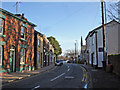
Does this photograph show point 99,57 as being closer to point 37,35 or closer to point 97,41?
point 97,41

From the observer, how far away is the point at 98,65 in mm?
28500

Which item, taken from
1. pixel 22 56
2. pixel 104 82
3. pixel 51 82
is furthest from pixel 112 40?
pixel 51 82

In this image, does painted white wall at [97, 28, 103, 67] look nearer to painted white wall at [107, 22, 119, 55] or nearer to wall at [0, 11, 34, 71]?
painted white wall at [107, 22, 119, 55]

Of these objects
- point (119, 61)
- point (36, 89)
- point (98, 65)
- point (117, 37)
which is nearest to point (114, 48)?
point (117, 37)

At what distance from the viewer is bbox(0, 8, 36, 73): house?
18.1m

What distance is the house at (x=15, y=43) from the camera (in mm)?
18141

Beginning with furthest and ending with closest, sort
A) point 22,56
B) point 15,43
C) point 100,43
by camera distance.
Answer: point 100,43
point 22,56
point 15,43

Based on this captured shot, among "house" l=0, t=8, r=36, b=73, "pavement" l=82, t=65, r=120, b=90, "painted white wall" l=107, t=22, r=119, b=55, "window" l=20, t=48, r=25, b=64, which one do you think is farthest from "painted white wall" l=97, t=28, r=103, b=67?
"window" l=20, t=48, r=25, b=64

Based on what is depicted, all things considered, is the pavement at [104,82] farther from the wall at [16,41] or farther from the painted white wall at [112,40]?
the painted white wall at [112,40]

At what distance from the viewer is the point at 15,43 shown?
2062cm

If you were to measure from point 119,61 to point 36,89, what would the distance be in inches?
409

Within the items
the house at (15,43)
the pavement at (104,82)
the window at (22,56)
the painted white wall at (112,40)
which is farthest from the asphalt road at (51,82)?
the painted white wall at (112,40)

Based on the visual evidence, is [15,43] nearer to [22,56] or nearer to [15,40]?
[15,40]

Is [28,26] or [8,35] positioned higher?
[28,26]
